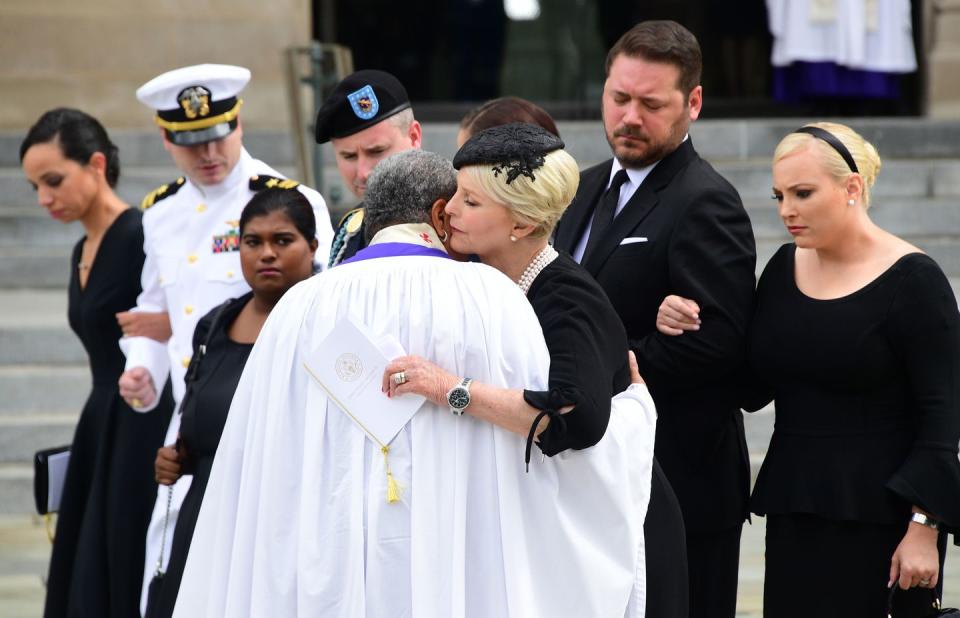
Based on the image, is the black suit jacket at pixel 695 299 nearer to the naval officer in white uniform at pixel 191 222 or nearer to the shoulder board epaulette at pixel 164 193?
the naval officer in white uniform at pixel 191 222

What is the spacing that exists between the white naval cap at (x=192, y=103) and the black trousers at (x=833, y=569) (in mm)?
2122

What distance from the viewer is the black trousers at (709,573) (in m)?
3.71

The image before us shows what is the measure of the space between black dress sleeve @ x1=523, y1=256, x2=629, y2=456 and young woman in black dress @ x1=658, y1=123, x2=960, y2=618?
0.58m

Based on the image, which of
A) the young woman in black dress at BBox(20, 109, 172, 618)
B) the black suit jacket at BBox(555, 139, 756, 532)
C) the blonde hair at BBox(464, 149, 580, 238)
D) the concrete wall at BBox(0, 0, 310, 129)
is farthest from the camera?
the concrete wall at BBox(0, 0, 310, 129)

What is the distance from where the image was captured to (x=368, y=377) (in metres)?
2.84

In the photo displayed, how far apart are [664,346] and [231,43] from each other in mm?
6638

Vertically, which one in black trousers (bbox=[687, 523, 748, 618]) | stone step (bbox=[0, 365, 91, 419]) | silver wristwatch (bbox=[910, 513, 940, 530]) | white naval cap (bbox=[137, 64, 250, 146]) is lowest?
stone step (bbox=[0, 365, 91, 419])

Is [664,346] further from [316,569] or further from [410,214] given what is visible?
[316,569]

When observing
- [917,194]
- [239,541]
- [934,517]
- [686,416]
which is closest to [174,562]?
[239,541]

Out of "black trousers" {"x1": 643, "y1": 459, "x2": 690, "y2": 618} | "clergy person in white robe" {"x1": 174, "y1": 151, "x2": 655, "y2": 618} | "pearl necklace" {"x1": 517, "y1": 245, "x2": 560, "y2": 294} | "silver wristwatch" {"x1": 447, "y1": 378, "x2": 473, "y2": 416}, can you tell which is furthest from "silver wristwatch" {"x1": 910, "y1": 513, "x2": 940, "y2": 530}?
"silver wristwatch" {"x1": 447, "y1": 378, "x2": 473, "y2": 416}

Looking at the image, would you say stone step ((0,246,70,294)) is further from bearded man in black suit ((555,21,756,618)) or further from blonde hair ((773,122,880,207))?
blonde hair ((773,122,880,207))

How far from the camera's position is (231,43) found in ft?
31.5

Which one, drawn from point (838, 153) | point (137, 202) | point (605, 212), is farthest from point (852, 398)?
point (137, 202)

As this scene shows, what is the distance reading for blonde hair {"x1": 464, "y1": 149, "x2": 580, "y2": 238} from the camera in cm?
292
